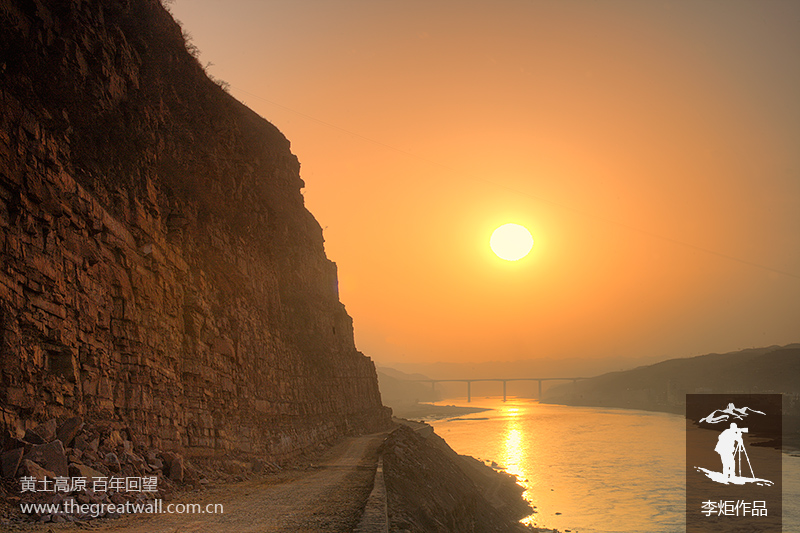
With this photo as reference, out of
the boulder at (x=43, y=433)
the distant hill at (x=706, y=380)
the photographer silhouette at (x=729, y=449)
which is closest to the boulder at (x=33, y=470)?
the boulder at (x=43, y=433)

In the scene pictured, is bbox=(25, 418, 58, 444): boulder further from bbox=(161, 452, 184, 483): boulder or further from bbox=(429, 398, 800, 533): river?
bbox=(429, 398, 800, 533): river

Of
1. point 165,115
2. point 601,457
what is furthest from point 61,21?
point 601,457

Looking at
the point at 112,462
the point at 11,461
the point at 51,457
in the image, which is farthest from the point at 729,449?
the point at 11,461

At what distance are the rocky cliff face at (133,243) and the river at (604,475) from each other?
17.1m

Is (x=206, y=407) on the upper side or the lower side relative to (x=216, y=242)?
lower

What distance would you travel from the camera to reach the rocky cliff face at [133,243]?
36.8 ft

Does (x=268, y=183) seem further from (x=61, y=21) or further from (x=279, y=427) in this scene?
(x=61, y=21)

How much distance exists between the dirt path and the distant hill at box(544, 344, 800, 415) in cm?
9714

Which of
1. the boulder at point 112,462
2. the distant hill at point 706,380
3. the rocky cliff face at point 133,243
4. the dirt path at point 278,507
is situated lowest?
the distant hill at point 706,380

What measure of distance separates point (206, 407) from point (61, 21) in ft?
38.4

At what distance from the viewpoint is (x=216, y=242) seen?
72.5 feet

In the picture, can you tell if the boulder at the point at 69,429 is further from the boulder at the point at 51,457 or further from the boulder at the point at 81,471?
the boulder at the point at 51,457

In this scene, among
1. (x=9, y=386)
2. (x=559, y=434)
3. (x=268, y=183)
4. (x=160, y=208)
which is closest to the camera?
(x=9, y=386)

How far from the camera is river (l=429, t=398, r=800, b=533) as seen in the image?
98.9 ft
